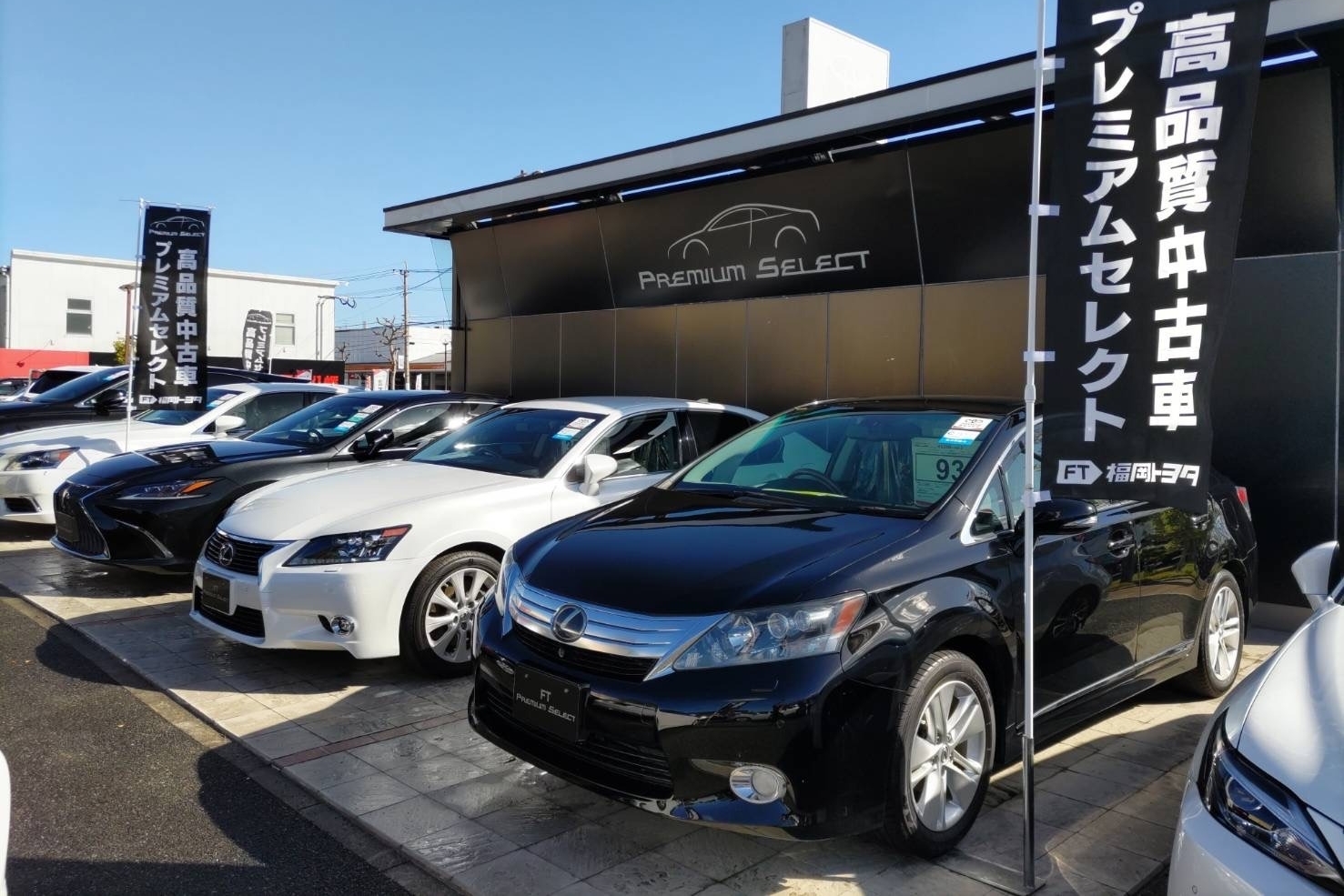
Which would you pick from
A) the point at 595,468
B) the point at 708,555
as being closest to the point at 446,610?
the point at 595,468

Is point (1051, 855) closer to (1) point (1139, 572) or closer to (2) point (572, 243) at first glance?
(1) point (1139, 572)

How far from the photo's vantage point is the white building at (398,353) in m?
54.2

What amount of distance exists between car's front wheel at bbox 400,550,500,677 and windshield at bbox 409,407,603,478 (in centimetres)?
74

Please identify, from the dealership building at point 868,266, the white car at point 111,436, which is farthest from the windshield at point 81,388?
the dealership building at point 868,266

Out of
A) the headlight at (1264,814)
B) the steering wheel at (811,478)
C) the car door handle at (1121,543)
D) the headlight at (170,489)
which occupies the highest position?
the steering wheel at (811,478)

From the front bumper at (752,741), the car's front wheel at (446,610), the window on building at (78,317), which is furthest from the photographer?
the window on building at (78,317)

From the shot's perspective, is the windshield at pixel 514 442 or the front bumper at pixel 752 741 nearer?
the front bumper at pixel 752 741

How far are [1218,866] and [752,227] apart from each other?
798 centimetres

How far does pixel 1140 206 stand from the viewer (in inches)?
122

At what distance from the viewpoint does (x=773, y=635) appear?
3031 mm

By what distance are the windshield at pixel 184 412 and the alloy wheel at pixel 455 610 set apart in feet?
18.5

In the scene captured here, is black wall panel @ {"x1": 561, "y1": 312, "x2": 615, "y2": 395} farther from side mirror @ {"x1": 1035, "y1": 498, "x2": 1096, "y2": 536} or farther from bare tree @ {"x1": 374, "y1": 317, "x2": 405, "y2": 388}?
bare tree @ {"x1": 374, "y1": 317, "x2": 405, "y2": 388}

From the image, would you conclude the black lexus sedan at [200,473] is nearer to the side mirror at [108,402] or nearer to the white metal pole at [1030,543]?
the side mirror at [108,402]

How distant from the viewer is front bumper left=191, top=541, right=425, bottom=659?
192 inches
